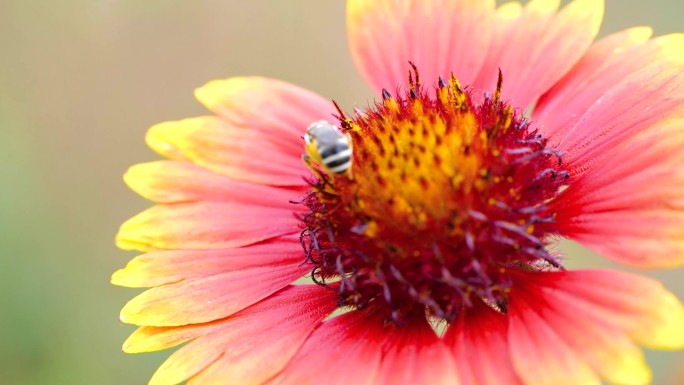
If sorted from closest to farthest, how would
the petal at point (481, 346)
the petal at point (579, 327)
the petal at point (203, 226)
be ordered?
the petal at point (579, 327)
the petal at point (481, 346)
the petal at point (203, 226)

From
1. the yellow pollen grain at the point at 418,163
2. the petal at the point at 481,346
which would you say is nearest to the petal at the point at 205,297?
the yellow pollen grain at the point at 418,163

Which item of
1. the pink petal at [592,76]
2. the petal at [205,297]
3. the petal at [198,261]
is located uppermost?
the pink petal at [592,76]

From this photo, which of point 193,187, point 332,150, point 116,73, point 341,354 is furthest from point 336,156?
point 116,73

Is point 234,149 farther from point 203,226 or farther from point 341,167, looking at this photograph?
point 341,167

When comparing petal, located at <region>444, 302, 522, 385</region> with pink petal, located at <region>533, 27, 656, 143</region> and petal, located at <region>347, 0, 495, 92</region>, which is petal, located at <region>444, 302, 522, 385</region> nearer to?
pink petal, located at <region>533, 27, 656, 143</region>

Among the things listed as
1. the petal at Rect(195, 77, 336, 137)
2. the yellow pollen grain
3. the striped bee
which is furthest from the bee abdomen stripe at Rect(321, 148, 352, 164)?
the petal at Rect(195, 77, 336, 137)

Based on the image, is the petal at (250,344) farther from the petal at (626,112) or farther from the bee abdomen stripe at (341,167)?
the petal at (626,112)
